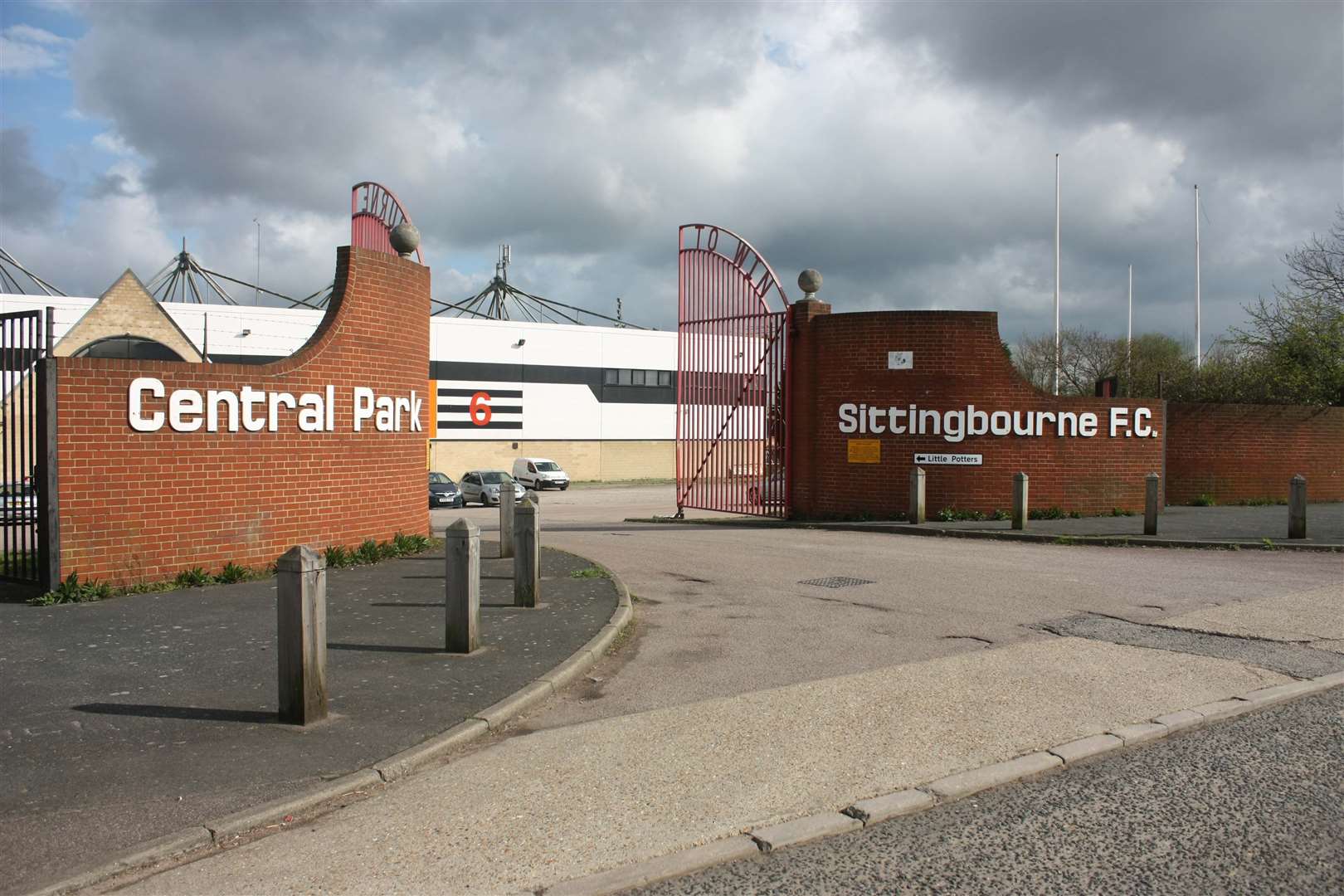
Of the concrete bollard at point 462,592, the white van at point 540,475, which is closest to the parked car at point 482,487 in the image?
the white van at point 540,475

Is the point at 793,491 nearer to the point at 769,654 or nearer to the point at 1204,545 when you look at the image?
the point at 1204,545

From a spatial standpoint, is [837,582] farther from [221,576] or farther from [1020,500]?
[221,576]

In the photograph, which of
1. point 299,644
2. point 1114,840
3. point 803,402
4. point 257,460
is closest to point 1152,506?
point 803,402

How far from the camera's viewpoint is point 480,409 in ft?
171

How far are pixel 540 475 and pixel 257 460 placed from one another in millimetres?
35918

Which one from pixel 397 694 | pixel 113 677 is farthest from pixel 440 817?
pixel 113 677

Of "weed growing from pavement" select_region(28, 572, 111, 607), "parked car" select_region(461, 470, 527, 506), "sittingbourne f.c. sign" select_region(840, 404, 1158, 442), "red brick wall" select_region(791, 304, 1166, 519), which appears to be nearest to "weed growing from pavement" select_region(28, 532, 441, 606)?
"weed growing from pavement" select_region(28, 572, 111, 607)

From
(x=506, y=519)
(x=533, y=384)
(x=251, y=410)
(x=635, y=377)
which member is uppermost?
(x=635, y=377)

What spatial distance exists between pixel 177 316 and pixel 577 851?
4616cm

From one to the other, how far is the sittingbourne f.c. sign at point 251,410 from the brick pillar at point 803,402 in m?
9.51

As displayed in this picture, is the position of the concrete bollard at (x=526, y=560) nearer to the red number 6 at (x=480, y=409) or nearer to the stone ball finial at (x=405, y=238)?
the stone ball finial at (x=405, y=238)

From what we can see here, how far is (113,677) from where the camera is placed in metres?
6.92

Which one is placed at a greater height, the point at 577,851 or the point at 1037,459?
the point at 1037,459

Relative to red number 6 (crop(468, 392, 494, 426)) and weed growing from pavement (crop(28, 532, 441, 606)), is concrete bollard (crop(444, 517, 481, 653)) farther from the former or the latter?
red number 6 (crop(468, 392, 494, 426))
